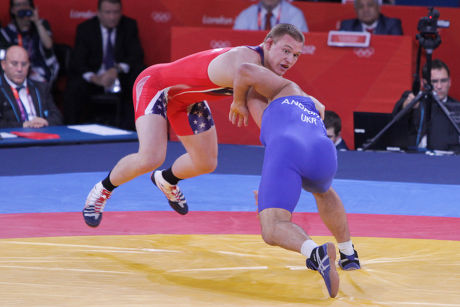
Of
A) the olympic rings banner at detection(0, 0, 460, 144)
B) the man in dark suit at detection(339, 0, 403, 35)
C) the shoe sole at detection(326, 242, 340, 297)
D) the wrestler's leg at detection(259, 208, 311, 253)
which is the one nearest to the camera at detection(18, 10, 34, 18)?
the olympic rings banner at detection(0, 0, 460, 144)

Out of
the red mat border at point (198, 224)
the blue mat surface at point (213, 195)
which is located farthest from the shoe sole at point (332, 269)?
the blue mat surface at point (213, 195)

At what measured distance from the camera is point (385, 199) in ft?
19.6

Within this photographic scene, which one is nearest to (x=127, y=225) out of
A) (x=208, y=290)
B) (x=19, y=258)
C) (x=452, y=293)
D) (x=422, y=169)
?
(x=19, y=258)

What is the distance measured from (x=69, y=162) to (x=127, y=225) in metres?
2.21

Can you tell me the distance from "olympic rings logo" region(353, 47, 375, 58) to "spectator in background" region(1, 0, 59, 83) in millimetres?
3438

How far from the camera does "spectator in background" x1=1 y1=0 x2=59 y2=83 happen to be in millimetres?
Result: 9211

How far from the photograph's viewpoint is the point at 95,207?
4.95 meters

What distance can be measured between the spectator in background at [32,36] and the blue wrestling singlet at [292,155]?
586cm

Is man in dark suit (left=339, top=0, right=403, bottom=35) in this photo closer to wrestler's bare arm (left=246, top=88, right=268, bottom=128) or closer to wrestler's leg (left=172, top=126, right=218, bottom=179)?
wrestler's leg (left=172, top=126, right=218, bottom=179)

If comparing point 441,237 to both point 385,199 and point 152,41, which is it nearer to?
point 385,199

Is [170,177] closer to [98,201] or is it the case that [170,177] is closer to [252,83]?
[98,201]

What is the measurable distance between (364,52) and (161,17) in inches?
109

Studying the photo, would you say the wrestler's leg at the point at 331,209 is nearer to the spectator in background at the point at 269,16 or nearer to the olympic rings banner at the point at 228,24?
the olympic rings banner at the point at 228,24

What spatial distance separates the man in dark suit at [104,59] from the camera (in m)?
9.34
